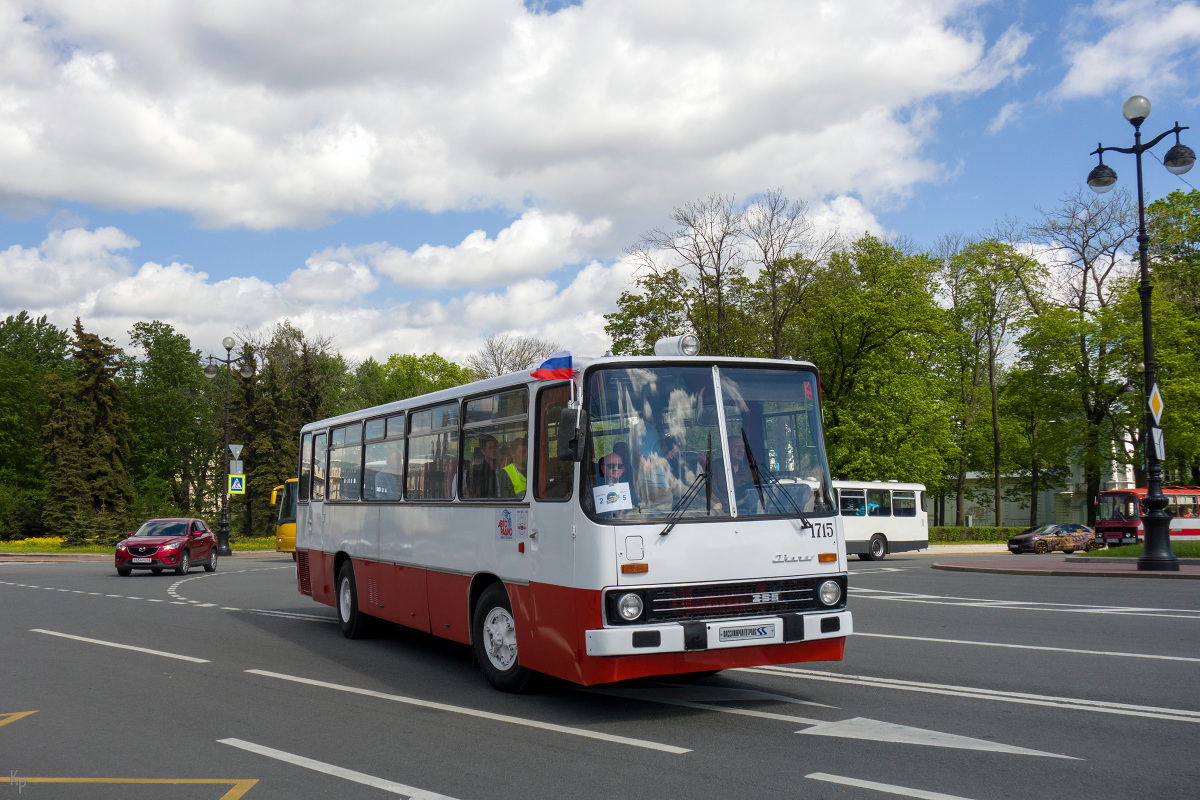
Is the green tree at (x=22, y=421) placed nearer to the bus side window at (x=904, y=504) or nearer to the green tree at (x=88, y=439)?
the green tree at (x=88, y=439)

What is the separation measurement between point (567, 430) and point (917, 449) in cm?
4128

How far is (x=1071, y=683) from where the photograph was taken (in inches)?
330

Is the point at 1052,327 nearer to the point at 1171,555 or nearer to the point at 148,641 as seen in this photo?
the point at 1171,555

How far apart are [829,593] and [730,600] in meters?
0.88

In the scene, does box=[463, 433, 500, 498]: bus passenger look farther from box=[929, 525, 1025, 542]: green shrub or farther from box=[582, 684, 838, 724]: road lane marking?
box=[929, 525, 1025, 542]: green shrub

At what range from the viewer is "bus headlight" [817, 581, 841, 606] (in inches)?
301

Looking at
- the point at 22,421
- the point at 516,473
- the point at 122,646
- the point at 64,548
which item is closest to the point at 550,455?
the point at 516,473

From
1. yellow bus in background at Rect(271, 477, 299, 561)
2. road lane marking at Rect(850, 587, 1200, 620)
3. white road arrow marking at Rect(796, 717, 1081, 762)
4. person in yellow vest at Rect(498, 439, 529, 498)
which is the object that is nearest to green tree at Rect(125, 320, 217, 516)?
yellow bus in background at Rect(271, 477, 299, 561)

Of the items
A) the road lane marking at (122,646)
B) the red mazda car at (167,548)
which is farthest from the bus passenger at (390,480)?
the red mazda car at (167,548)

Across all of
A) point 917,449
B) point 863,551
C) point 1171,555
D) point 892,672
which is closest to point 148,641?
point 892,672

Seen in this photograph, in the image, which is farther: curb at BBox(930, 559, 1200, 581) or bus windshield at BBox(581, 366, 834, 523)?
curb at BBox(930, 559, 1200, 581)

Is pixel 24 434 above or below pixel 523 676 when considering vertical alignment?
above

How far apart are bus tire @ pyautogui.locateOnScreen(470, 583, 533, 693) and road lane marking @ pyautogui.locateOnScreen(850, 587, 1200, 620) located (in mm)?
9807

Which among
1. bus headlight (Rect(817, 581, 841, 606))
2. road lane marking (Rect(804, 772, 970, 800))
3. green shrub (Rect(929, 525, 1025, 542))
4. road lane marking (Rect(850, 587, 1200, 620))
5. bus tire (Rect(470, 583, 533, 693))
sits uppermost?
bus headlight (Rect(817, 581, 841, 606))
